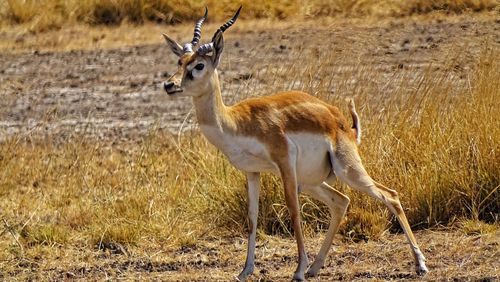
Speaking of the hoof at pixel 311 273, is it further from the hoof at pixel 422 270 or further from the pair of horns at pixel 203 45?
the pair of horns at pixel 203 45

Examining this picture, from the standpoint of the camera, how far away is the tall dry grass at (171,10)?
821 inches

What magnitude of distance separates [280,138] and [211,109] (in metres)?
0.52

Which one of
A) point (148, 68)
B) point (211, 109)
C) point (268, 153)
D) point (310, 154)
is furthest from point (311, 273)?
point (148, 68)

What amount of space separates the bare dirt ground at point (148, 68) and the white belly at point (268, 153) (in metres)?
4.95

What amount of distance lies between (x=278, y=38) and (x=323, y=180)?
964 centimetres

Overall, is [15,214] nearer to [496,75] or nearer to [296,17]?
[496,75]

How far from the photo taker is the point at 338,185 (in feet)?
36.2

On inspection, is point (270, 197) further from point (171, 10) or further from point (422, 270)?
point (171, 10)

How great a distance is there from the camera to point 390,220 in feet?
36.0

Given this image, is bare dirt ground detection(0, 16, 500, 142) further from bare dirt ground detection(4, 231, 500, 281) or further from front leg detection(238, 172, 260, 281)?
front leg detection(238, 172, 260, 281)

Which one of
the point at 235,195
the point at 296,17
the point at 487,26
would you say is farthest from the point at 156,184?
the point at 296,17

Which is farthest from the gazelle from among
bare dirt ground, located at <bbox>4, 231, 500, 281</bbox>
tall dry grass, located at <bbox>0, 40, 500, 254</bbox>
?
tall dry grass, located at <bbox>0, 40, 500, 254</bbox>

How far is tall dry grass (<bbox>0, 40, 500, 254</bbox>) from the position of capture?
10961 millimetres

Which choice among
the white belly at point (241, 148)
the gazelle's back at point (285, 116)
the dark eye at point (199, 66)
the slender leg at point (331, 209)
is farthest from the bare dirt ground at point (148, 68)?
the dark eye at point (199, 66)
